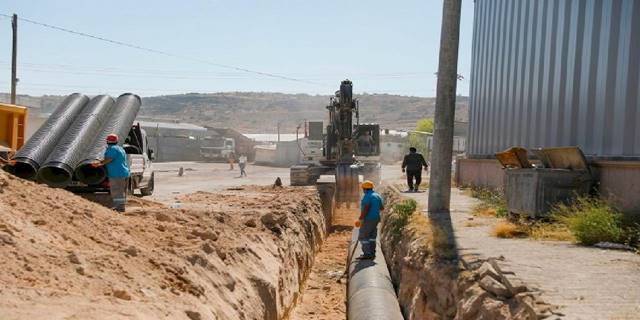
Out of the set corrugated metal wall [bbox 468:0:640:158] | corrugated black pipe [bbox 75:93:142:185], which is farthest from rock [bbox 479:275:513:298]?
corrugated black pipe [bbox 75:93:142:185]

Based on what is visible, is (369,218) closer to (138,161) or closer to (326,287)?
(326,287)

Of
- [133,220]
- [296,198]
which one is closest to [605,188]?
[133,220]

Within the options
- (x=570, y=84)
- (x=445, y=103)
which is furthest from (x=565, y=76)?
(x=445, y=103)

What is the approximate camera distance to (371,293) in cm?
980

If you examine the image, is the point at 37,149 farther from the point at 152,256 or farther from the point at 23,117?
the point at 152,256

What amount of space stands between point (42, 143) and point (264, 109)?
14678cm

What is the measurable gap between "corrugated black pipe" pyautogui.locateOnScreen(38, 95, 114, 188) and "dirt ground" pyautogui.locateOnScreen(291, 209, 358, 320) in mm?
5000

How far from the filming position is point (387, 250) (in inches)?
555

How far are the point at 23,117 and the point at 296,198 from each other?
7.58 metres

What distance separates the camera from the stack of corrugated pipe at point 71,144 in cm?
1214

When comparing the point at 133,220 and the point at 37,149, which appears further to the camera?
the point at 37,149

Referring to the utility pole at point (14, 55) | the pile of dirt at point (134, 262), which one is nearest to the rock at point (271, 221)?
the pile of dirt at point (134, 262)

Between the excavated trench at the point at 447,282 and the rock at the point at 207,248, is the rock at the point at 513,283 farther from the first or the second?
the rock at the point at 207,248

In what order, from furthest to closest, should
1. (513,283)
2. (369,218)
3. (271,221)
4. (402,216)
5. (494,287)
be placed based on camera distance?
(402,216), (271,221), (369,218), (494,287), (513,283)
